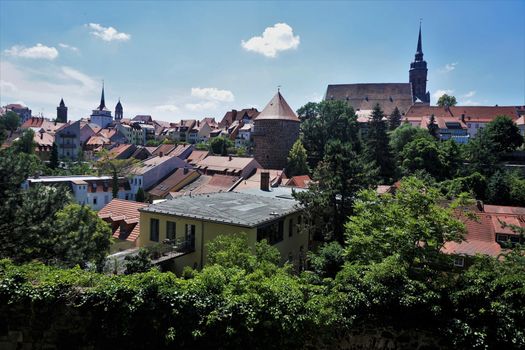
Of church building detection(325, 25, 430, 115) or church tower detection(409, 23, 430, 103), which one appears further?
church tower detection(409, 23, 430, 103)

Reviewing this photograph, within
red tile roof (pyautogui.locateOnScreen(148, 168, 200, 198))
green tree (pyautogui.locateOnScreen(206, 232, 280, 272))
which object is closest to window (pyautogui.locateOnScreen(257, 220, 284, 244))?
green tree (pyautogui.locateOnScreen(206, 232, 280, 272))

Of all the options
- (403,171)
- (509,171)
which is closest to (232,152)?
(403,171)

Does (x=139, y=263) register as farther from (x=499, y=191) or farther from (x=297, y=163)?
(x=499, y=191)

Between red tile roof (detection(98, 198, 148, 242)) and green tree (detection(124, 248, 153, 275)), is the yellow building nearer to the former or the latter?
green tree (detection(124, 248, 153, 275))

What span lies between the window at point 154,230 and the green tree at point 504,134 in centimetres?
4714

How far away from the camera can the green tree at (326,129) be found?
59.2 m

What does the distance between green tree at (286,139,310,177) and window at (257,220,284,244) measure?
32221 mm

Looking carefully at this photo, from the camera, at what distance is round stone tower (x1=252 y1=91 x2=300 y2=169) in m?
55.5

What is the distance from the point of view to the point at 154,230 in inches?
783

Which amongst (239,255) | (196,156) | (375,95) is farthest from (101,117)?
(239,255)

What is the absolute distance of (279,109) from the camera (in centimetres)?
5653

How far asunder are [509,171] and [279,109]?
98.9 ft

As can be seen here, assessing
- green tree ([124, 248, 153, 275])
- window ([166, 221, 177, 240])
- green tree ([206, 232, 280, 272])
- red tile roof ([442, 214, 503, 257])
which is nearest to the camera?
green tree ([206, 232, 280, 272])

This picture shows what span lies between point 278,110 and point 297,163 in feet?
29.3
